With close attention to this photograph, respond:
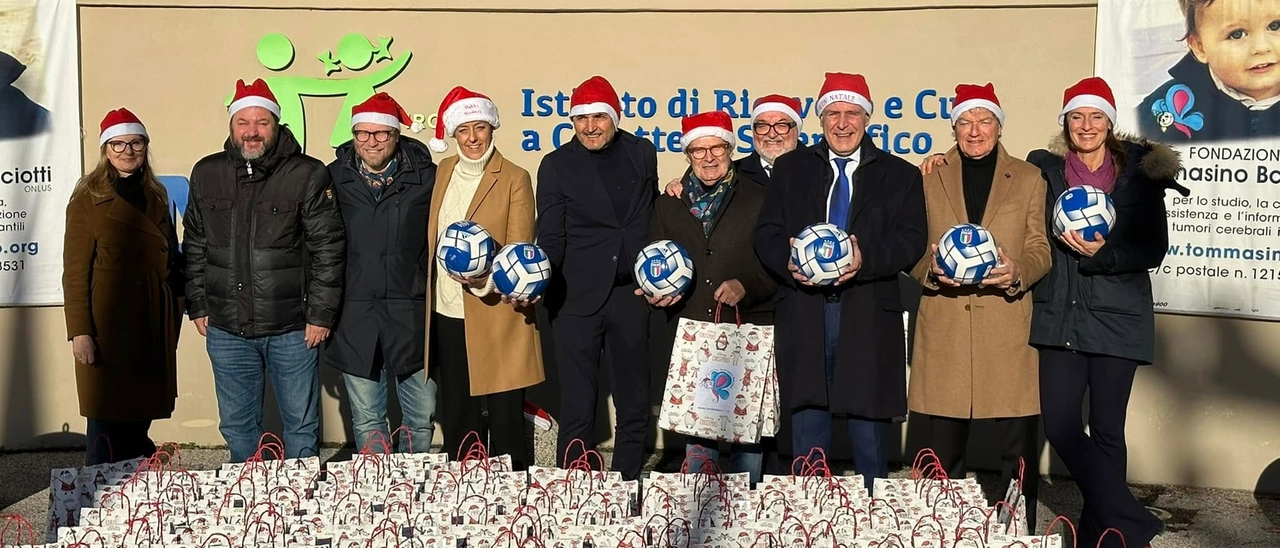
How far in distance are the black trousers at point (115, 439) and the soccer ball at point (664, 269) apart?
239 centimetres

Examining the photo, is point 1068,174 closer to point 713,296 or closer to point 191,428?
point 713,296

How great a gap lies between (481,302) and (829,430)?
5.28 ft

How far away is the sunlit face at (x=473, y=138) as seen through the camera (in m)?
6.33

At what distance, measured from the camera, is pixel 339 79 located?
762cm

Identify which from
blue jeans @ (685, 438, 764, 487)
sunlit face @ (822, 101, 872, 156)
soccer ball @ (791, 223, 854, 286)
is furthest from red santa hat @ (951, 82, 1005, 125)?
blue jeans @ (685, 438, 764, 487)

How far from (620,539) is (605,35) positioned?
366 cm

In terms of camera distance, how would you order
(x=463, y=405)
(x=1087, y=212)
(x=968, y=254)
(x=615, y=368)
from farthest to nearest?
(x=463, y=405) → (x=615, y=368) → (x=968, y=254) → (x=1087, y=212)

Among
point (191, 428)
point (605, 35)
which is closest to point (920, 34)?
point (605, 35)

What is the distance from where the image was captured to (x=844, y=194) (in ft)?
19.0

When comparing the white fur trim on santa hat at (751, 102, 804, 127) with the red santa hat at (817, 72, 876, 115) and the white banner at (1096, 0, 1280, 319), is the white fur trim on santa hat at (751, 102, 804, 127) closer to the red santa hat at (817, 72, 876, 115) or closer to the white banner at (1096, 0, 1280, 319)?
the red santa hat at (817, 72, 876, 115)

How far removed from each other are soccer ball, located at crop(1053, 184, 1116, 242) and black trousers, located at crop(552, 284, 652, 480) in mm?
1868

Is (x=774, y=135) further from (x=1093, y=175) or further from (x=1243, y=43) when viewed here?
(x=1243, y=43)

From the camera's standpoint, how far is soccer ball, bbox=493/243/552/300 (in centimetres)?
593

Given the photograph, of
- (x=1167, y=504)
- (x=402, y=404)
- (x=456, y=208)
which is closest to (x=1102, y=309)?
(x=1167, y=504)
